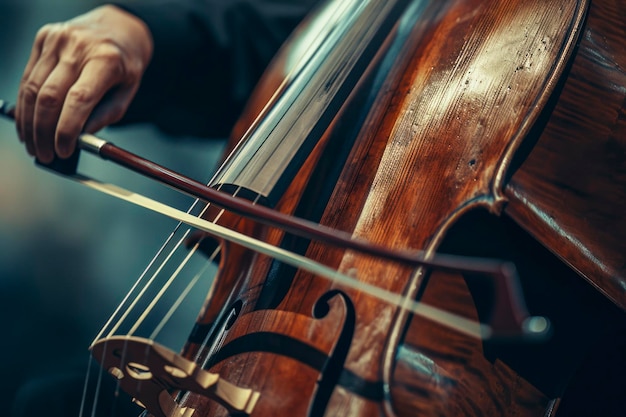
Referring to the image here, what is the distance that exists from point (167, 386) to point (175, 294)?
0.87 meters

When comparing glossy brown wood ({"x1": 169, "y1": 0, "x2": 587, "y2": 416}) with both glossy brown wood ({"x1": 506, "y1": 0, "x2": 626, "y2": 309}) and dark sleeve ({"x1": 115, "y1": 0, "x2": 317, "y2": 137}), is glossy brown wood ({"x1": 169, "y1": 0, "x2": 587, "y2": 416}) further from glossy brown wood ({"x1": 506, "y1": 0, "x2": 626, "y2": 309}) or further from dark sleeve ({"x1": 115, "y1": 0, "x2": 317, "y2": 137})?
dark sleeve ({"x1": 115, "y1": 0, "x2": 317, "y2": 137})

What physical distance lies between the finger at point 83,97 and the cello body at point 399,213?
0.52 feet

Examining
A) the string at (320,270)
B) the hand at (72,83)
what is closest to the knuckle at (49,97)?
the hand at (72,83)

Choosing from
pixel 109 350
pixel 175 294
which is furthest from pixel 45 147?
pixel 175 294

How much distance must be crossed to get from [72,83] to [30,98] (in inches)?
1.9

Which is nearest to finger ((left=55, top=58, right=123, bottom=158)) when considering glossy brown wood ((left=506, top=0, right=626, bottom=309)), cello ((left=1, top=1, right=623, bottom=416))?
cello ((left=1, top=1, right=623, bottom=416))

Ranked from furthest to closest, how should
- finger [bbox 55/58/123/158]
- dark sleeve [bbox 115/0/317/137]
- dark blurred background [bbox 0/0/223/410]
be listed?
dark blurred background [bbox 0/0/223/410]
dark sleeve [bbox 115/0/317/137]
finger [bbox 55/58/123/158]

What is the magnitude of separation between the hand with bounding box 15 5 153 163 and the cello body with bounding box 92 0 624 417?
6.8 inches

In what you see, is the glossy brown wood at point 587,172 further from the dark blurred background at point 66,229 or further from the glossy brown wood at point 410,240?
the dark blurred background at point 66,229

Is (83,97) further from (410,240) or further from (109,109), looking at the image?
(410,240)

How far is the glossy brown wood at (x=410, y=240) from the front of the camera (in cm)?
38

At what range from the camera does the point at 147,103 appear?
0.89m

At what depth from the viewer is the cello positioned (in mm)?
379

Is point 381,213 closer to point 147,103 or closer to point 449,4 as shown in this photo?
point 449,4
